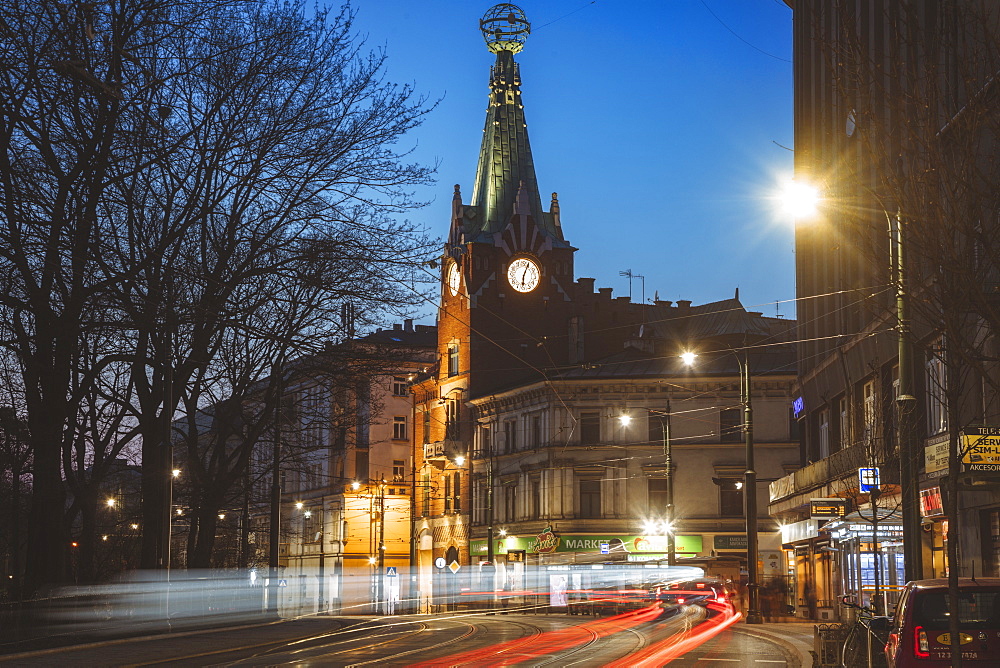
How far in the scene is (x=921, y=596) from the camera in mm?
12859

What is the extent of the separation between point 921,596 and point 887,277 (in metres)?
3.67

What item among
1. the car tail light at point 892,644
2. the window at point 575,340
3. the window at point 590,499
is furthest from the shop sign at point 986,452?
the window at point 575,340

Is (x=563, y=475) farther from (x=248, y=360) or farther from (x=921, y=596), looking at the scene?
(x=921, y=596)

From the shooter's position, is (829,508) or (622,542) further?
(622,542)

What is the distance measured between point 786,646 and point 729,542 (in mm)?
39088

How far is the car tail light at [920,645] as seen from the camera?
1261 cm

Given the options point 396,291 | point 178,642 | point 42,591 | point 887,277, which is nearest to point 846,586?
point 396,291

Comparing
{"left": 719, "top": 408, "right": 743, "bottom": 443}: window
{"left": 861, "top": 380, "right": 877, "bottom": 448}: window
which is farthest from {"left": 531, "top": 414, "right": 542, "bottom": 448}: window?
{"left": 861, "top": 380, "right": 877, "bottom": 448}: window

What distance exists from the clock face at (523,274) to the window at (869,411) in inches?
1528

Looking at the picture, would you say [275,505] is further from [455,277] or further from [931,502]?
[455,277]

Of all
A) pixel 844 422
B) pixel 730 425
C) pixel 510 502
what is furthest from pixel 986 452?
pixel 510 502

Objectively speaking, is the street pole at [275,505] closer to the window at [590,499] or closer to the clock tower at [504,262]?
the window at [590,499]

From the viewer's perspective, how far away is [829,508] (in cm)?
3061

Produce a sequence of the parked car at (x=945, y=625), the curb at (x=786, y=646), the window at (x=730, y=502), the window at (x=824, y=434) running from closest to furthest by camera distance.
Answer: the parked car at (x=945, y=625) < the curb at (x=786, y=646) < the window at (x=824, y=434) < the window at (x=730, y=502)
